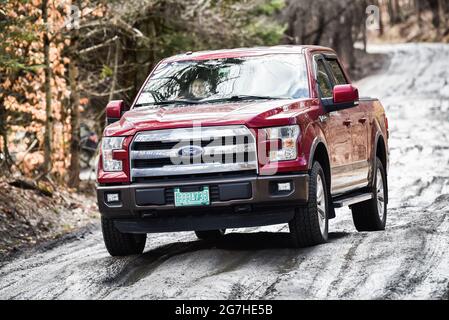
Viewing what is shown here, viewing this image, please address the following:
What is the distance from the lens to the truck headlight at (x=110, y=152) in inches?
367

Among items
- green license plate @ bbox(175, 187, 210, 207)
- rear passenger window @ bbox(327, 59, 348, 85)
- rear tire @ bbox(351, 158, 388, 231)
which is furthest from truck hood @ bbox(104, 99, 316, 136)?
rear tire @ bbox(351, 158, 388, 231)

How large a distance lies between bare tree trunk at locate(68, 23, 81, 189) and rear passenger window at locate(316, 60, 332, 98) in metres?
8.73

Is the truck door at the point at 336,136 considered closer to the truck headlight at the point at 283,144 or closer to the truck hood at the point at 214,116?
the truck hood at the point at 214,116

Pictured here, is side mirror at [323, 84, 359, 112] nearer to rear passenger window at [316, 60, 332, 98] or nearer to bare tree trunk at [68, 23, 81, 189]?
rear passenger window at [316, 60, 332, 98]

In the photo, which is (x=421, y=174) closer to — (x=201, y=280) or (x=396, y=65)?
(x=201, y=280)

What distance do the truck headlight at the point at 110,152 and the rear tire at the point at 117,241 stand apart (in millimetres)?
632

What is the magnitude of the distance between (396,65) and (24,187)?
127 feet

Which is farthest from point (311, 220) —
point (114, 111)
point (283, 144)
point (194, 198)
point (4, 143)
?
point (4, 143)

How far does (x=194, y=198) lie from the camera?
29.5ft

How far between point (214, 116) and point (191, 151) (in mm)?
394

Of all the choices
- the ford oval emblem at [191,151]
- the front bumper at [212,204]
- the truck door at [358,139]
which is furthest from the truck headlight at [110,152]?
the truck door at [358,139]

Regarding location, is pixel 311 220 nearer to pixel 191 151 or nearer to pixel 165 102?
pixel 191 151

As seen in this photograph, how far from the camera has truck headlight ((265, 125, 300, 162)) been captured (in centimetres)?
903
